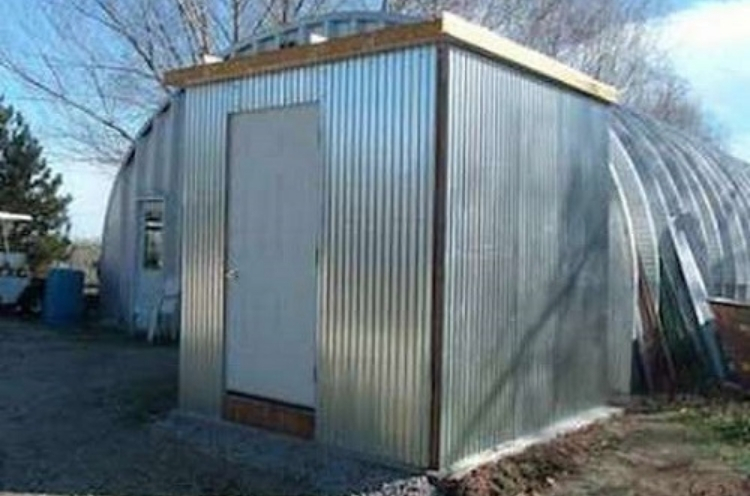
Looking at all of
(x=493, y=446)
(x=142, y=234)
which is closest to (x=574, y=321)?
(x=493, y=446)

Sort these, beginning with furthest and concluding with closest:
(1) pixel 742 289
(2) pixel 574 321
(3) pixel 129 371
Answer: (1) pixel 742 289 → (3) pixel 129 371 → (2) pixel 574 321

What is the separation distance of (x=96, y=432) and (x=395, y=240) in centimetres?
370

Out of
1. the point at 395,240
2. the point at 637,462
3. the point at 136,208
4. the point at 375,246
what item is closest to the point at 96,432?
the point at 375,246

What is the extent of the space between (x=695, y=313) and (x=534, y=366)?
4026 millimetres

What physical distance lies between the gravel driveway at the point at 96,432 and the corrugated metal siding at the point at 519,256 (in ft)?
6.35

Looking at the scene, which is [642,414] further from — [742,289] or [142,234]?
[142,234]

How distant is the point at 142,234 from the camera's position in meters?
18.8

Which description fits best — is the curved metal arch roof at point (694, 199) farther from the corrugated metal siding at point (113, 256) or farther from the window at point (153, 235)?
the corrugated metal siding at point (113, 256)

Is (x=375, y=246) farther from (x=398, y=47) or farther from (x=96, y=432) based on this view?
(x=96, y=432)

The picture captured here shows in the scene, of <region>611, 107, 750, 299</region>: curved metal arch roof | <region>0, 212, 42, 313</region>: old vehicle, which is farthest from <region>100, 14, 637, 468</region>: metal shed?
<region>0, 212, 42, 313</region>: old vehicle

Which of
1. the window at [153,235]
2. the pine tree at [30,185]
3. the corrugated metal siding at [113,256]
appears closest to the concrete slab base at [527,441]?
the window at [153,235]

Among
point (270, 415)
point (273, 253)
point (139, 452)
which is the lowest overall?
point (139, 452)

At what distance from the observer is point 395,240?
7992mm

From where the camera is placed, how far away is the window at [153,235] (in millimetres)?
18344
